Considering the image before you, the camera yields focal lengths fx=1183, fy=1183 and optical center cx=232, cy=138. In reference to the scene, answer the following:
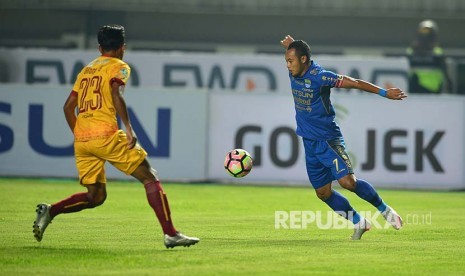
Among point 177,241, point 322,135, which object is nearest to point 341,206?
point 322,135

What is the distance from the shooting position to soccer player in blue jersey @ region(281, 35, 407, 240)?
12.0 metres

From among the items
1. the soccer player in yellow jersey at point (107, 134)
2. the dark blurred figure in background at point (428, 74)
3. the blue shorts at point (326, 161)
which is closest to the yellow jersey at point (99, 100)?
the soccer player in yellow jersey at point (107, 134)

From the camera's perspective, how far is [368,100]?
2083 cm

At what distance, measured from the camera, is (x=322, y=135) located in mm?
12039

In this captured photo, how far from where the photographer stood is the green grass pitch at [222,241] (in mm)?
9469

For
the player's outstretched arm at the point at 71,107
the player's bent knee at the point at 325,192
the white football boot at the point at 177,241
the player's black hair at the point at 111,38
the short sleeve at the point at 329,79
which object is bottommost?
the white football boot at the point at 177,241

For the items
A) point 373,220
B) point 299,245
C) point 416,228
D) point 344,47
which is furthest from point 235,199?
point 344,47

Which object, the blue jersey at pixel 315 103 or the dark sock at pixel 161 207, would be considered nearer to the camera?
the dark sock at pixel 161 207

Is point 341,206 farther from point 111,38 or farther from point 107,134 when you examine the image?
point 111,38

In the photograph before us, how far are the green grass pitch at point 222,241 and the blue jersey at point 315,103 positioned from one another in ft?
3.56

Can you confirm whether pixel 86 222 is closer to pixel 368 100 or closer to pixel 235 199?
pixel 235 199

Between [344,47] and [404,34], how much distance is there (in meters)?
1.61

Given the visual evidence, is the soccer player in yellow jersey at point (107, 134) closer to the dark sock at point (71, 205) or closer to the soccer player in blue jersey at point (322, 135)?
the dark sock at point (71, 205)

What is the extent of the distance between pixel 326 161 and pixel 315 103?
604 millimetres
